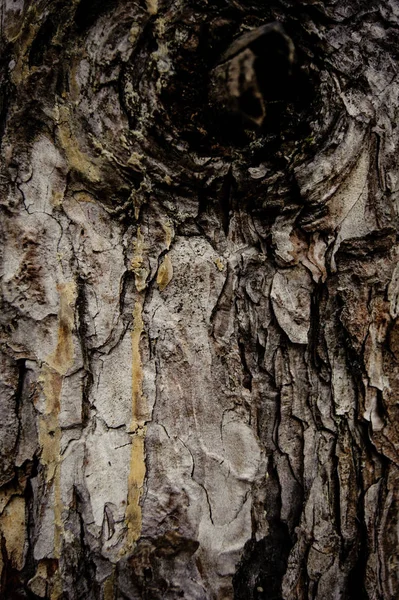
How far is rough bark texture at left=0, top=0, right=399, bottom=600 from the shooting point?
0.69 m

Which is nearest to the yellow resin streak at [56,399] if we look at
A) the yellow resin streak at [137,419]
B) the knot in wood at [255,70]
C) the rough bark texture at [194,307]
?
the rough bark texture at [194,307]

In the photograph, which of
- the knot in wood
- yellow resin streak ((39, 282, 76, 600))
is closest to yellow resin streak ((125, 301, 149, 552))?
yellow resin streak ((39, 282, 76, 600))

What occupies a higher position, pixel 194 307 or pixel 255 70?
pixel 255 70

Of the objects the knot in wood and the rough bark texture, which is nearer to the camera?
the knot in wood

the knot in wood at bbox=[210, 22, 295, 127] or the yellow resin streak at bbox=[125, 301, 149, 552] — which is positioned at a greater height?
the knot in wood at bbox=[210, 22, 295, 127]

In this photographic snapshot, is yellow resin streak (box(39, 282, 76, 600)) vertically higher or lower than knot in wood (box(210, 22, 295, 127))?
lower

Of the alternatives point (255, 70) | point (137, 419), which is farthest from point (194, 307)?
point (255, 70)

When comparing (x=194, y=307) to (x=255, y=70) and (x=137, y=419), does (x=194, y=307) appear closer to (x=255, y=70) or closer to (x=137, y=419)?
(x=137, y=419)

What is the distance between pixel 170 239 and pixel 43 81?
338 millimetres

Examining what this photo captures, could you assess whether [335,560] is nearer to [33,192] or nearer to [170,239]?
[170,239]

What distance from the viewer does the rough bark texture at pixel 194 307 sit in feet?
2.26

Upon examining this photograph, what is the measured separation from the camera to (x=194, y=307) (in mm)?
771

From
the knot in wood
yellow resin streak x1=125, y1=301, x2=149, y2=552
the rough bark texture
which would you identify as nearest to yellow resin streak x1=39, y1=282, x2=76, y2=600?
the rough bark texture

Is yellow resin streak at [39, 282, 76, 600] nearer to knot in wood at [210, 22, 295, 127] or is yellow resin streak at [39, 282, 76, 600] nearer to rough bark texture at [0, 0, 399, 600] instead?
rough bark texture at [0, 0, 399, 600]
